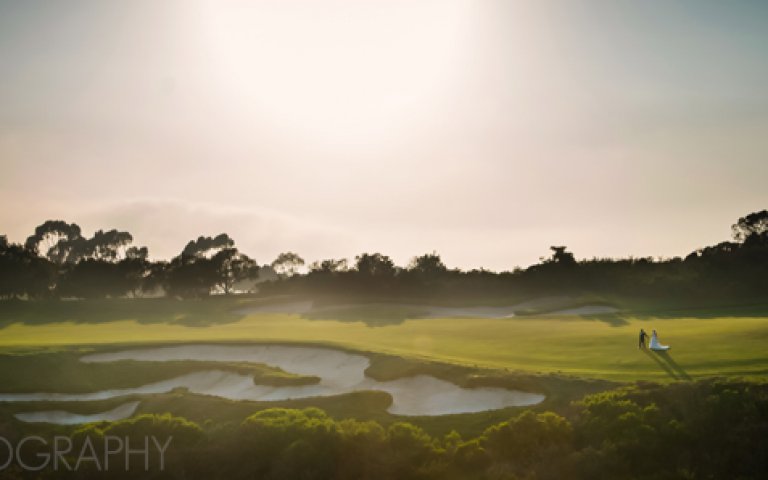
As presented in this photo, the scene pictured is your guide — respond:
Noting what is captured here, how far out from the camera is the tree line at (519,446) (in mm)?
17641

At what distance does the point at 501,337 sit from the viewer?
126 feet

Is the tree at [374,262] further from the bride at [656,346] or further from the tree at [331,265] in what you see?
the bride at [656,346]

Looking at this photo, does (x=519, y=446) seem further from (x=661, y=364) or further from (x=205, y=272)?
(x=205, y=272)

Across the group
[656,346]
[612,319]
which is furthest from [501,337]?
[612,319]

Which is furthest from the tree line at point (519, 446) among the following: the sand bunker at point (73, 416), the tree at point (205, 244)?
the tree at point (205, 244)

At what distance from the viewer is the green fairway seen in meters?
26.7

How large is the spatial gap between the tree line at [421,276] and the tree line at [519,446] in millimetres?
53787

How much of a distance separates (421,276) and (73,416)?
6269 centimetres

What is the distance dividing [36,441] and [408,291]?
2338 inches

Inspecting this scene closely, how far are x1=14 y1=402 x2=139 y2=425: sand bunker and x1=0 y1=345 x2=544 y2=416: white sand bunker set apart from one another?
211 cm

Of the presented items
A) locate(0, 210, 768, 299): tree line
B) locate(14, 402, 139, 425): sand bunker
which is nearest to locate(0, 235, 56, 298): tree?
locate(0, 210, 768, 299): tree line

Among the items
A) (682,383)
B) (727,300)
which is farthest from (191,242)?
(682,383)

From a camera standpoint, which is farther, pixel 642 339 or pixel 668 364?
pixel 642 339

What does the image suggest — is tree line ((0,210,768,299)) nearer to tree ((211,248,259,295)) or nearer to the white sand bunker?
tree ((211,248,259,295))
